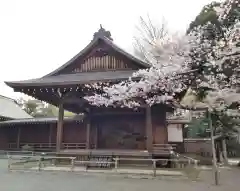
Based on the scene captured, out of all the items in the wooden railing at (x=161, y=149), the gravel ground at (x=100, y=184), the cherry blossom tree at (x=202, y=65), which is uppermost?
the cherry blossom tree at (x=202, y=65)

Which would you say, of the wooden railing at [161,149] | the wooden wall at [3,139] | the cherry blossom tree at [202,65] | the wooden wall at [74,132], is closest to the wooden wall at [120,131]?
the wooden railing at [161,149]

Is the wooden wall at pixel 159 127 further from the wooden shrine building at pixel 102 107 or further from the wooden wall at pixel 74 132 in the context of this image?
the wooden wall at pixel 74 132

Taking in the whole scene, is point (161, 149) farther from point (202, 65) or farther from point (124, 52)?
point (202, 65)

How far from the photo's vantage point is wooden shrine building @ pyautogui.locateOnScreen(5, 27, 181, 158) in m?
12.3

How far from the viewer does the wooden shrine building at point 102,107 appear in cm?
1230

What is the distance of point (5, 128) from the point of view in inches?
958

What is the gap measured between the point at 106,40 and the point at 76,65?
7.57 ft

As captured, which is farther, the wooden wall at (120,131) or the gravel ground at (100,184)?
the wooden wall at (120,131)

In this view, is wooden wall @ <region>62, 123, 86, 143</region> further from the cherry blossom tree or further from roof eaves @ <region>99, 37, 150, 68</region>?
the cherry blossom tree

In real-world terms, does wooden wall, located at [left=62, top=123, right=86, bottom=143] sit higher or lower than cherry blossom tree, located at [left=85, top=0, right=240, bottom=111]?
lower

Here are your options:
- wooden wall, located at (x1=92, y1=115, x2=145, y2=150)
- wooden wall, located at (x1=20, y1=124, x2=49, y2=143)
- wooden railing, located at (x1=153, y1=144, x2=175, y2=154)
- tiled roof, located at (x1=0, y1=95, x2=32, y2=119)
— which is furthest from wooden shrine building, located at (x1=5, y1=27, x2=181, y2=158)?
tiled roof, located at (x1=0, y1=95, x2=32, y2=119)

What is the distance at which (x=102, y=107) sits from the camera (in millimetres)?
14805

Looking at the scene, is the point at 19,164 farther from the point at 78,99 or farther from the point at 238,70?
the point at 238,70

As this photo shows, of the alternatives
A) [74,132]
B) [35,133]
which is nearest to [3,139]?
[35,133]
